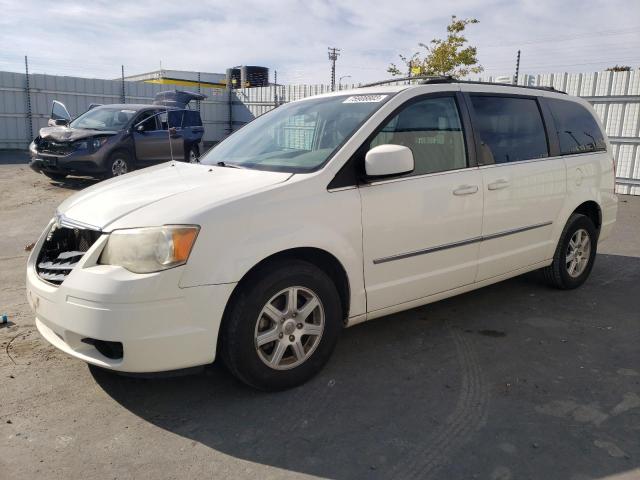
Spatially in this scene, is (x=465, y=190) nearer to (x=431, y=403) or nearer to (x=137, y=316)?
(x=431, y=403)

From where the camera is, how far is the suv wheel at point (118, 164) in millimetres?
11484

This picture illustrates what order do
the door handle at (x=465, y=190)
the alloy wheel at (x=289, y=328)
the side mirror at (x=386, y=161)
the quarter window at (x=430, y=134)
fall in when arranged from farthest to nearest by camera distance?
the door handle at (x=465, y=190), the quarter window at (x=430, y=134), the side mirror at (x=386, y=161), the alloy wheel at (x=289, y=328)

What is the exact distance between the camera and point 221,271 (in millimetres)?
2840

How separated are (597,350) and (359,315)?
177cm

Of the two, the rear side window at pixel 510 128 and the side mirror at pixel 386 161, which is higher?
the rear side window at pixel 510 128

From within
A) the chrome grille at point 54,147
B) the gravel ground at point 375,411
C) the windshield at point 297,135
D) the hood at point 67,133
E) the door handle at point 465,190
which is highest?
the windshield at point 297,135

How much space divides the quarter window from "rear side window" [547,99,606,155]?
1410mm

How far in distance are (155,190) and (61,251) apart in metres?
0.65

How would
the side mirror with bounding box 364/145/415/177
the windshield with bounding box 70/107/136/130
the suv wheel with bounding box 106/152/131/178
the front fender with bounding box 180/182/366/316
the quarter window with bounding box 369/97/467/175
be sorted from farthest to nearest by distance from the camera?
the windshield with bounding box 70/107/136/130 < the suv wheel with bounding box 106/152/131/178 < the quarter window with bounding box 369/97/467/175 < the side mirror with bounding box 364/145/415/177 < the front fender with bounding box 180/182/366/316

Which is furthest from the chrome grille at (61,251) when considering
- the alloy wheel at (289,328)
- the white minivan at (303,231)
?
the alloy wheel at (289,328)

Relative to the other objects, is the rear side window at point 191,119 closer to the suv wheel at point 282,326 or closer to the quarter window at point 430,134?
the quarter window at point 430,134

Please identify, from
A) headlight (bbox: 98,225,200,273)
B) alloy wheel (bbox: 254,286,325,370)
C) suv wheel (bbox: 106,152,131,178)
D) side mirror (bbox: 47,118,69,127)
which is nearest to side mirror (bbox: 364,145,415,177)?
alloy wheel (bbox: 254,286,325,370)

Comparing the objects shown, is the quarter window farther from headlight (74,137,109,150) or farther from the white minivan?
headlight (74,137,109,150)

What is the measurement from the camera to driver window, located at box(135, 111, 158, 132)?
40.3ft
